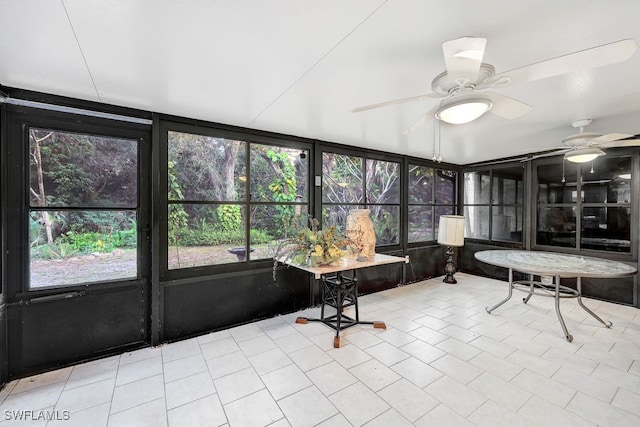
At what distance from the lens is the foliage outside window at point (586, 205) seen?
3812 millimetres

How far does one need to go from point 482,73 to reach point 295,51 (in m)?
1.08

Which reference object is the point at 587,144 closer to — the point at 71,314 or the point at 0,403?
the point at 71,314

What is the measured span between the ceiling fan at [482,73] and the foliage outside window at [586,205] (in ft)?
11.7

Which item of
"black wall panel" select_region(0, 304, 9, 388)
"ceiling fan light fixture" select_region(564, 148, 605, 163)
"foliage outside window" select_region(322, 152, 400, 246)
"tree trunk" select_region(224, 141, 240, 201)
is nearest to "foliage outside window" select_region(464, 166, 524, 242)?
"ceiling fan light fixture" select_region(564, 148, 605, 163)

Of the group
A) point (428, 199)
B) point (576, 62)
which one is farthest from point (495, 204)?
point (576, 62)

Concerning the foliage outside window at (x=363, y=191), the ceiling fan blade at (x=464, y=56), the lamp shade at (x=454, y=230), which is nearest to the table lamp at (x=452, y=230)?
the lamp shade at (x=454, y=230)

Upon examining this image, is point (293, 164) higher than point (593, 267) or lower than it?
higher

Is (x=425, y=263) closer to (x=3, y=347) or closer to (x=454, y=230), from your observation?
(x=454, y=230)

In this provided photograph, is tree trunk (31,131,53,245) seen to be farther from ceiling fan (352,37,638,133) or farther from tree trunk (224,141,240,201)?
ceiling fan (352,37,638,133)

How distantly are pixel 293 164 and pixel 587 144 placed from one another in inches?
129

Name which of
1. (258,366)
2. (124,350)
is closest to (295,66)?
(258,366)

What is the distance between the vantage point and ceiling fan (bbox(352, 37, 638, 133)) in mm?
1135

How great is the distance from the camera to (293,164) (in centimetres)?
359

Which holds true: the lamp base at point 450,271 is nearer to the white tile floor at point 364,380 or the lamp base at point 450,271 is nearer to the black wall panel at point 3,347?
the white tile floor at point 364,380
